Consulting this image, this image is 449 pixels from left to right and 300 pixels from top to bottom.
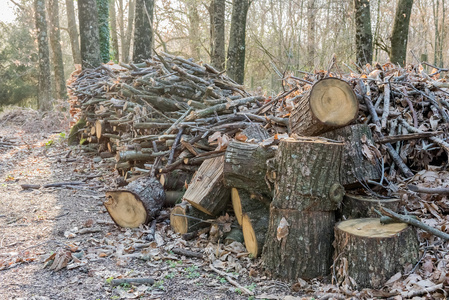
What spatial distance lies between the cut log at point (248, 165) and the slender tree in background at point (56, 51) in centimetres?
1529

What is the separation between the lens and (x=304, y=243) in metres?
3.35

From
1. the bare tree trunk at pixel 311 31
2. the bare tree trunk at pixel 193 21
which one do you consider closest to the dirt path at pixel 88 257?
the bare tree trunk at pixel 311 31

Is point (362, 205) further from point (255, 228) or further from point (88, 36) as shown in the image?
point (88, 36)

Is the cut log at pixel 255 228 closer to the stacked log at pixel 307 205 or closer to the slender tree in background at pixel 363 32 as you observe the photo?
the stacked log at pixel 307 205

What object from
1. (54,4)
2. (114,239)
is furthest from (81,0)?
(114,239)

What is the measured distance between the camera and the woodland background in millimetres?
12648

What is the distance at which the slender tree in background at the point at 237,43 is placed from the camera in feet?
34.7

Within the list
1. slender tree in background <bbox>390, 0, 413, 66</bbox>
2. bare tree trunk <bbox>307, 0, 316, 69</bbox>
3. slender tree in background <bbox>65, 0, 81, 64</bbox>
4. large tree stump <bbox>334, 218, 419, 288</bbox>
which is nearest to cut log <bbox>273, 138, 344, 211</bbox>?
large tree stump <bbox>334, 218, 419, 288</bbox>

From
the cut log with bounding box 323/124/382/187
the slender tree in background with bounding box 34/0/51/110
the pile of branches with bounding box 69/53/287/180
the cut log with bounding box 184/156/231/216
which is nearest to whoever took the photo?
the cut log with bounding box 323/124/382/187

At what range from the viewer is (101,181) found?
23.8 feet

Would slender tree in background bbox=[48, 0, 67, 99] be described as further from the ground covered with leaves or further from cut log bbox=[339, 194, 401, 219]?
cut log bbox=[339, 194, 401, 219]

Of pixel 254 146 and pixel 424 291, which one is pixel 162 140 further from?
pixel 424 291

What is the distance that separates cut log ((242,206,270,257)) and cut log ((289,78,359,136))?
1095mm

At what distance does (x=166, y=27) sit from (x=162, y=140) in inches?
695
